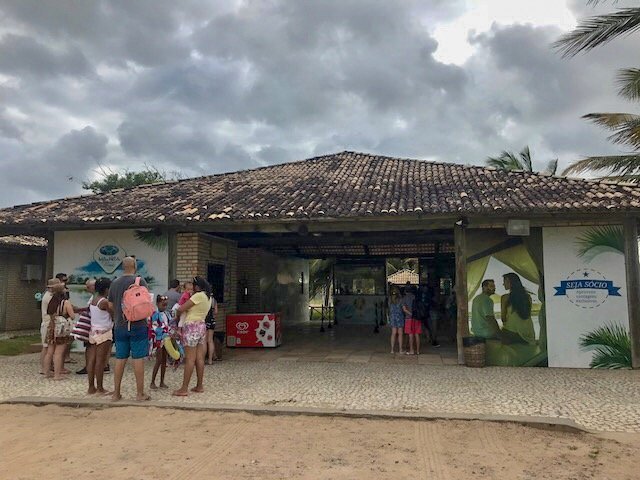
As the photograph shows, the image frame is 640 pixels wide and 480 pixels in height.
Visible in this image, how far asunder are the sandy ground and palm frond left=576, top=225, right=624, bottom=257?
473 cm

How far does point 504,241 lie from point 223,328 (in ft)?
20.7

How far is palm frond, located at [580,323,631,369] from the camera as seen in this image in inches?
338

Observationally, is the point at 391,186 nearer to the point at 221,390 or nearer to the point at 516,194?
the point at 516,194

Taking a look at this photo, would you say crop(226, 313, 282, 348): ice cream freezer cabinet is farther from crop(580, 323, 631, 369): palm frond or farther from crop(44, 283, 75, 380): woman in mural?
crop(580, 323, 631, 369): palm frond

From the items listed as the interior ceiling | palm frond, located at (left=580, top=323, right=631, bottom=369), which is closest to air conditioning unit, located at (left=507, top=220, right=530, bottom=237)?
palm frond, located at (left=580, top=323, right=631, bottom=369)

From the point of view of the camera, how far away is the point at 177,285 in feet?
26.9

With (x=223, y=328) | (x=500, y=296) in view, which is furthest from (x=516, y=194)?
(x=223, y=328)

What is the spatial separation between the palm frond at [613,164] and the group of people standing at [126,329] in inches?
546

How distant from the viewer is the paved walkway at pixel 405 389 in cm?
591

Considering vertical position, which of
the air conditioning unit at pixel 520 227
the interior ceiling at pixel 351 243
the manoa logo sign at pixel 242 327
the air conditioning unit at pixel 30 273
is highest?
the interior ceiling at pixel 351 243

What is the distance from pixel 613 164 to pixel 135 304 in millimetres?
15046

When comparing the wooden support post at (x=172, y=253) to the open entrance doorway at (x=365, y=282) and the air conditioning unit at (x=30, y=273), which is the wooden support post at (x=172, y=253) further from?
the air conditioning unit at (x=30, y=273)

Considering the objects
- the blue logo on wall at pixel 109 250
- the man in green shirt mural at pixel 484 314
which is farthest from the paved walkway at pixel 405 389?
the blue logo on wall at pixel 109 250

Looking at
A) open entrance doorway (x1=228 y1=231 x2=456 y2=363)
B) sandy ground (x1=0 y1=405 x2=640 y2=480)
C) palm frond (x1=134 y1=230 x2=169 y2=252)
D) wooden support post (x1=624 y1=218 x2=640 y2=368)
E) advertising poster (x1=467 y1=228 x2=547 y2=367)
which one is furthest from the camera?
open entrance doorway (x1=228 y1=231 x2=456 y2=363)
